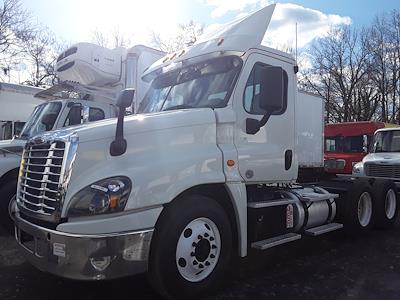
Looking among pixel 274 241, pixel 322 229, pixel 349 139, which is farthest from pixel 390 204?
pixel 349 139

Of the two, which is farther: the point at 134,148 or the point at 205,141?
the point at 205,141

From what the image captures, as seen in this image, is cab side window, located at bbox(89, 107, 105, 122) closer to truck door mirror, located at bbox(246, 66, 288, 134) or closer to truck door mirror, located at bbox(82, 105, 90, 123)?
truck door mirror, located at bbox(82, 105, 90, 123)

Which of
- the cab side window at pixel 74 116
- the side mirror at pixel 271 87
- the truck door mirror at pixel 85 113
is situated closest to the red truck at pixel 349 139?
the truck door mirror at pixel 85 113

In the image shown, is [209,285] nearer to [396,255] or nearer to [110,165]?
[110,165]

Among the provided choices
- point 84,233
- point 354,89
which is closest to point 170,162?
point 84,233

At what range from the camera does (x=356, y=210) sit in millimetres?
7262

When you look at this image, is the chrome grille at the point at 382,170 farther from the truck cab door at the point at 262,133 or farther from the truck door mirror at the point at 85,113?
the truck door mirror at the point at 85,113

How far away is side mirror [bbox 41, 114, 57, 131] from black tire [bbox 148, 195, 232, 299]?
4867 mm

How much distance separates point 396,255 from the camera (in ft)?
20.6

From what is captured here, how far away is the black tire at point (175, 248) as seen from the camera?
406cm

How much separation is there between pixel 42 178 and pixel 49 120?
4.43 meters

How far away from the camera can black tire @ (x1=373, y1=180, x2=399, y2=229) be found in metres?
7.98

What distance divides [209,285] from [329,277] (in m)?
1.68

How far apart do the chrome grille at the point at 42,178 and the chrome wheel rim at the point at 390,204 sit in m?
6.63
